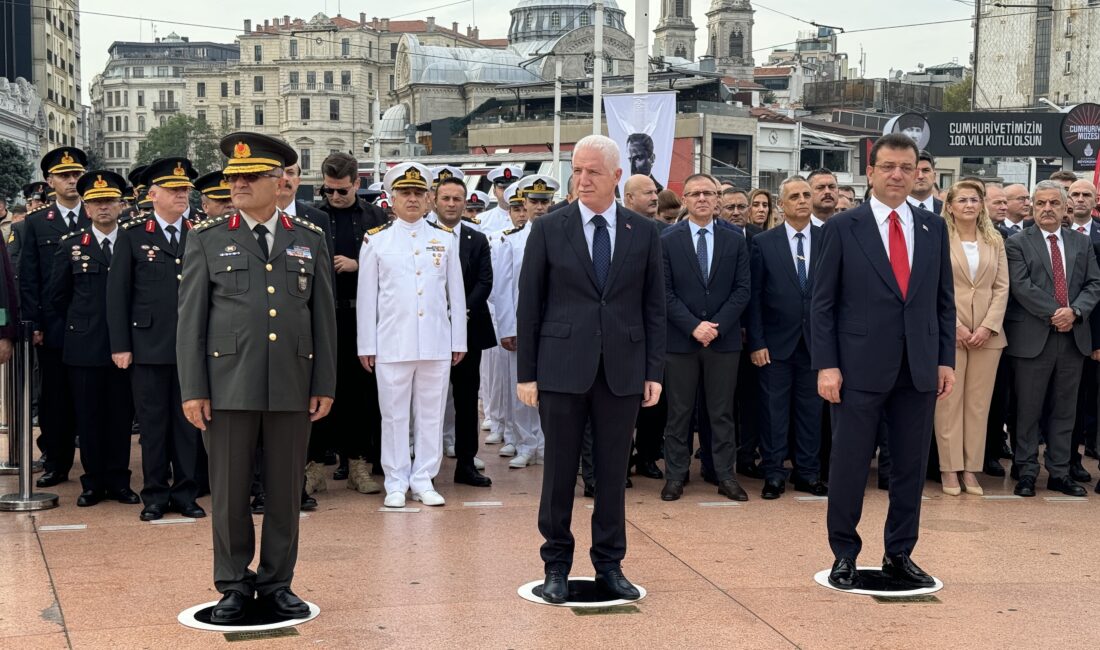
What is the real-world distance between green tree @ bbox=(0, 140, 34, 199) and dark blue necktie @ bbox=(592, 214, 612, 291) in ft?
148

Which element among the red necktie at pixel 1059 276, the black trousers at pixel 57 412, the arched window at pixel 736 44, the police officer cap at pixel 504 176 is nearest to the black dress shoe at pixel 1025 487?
the red necktie at pixel 1059 276

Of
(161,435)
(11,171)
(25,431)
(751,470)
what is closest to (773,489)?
(751,470)

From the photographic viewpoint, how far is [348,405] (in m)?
8.91

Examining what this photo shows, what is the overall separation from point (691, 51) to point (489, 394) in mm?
142012

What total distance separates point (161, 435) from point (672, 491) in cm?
317

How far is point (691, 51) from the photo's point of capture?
149 meters

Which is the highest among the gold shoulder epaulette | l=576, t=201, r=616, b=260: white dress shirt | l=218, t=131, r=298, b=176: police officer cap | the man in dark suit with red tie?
l=218, t=131, r=298, b=176: police officer cap

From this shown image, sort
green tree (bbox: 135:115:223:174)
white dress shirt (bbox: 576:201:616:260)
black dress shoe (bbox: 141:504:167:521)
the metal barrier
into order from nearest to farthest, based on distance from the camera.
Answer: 1. white dress shirt (bbox: 576:201:616:260)
2. black dress shoe (bbox: 141:504:167:521)
3. the metal barrier
4. green tree (bbox: 135:115:223:174)

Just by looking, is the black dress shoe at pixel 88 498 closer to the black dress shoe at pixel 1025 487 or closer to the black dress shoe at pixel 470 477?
the black dress shoe at pixel 470 477

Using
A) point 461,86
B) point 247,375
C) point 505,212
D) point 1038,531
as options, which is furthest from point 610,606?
point 461,86

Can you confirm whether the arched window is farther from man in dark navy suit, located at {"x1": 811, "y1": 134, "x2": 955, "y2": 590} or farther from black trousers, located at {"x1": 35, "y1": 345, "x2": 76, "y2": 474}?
man in dark navy suit, located at {"x1": 811, "y1": 134, "x2": 955, "y2": 590}

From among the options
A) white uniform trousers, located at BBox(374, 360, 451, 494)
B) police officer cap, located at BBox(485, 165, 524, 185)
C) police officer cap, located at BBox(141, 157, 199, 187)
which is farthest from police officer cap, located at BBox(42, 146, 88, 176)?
police officer cap, located at BBox(485, 165, 524, 185)

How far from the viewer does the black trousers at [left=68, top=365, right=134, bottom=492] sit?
827 centimetres

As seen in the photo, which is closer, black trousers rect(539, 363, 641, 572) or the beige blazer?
black trousers rect(539, 363, 641, 572)
